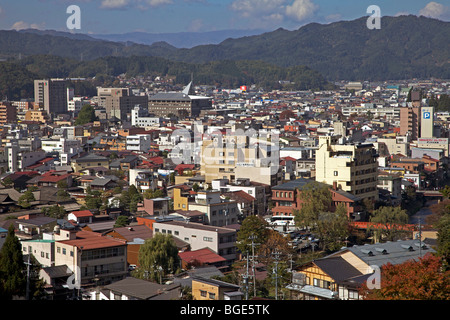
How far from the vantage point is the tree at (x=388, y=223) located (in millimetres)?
8008

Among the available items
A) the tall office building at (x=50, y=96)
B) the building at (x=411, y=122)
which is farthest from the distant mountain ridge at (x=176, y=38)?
the building at (x=411, y=122)

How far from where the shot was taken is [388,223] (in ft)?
28.1

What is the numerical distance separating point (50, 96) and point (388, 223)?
2268cm

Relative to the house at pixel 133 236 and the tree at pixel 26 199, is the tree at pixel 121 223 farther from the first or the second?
the tree at pixel 26 199

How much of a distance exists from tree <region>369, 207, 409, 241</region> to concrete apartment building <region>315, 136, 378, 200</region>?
2.87 feet

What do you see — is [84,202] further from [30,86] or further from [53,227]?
[30,86]

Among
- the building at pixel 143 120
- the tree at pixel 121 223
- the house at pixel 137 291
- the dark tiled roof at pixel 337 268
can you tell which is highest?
the building at pixel 143 120

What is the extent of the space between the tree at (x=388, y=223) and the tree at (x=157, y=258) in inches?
109

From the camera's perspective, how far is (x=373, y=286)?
166 inches

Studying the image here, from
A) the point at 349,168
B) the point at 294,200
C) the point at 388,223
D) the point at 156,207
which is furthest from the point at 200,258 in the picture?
the point at 349,168

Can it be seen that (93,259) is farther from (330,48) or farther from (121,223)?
(330,48)

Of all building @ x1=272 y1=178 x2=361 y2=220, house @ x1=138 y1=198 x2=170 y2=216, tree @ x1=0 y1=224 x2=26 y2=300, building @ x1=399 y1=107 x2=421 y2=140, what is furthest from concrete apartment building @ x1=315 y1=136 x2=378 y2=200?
building @ x1=399 y1=107 x2=421 y2=140

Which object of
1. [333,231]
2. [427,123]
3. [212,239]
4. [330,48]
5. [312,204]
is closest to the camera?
[212,239]

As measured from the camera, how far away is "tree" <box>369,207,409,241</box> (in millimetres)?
8008
